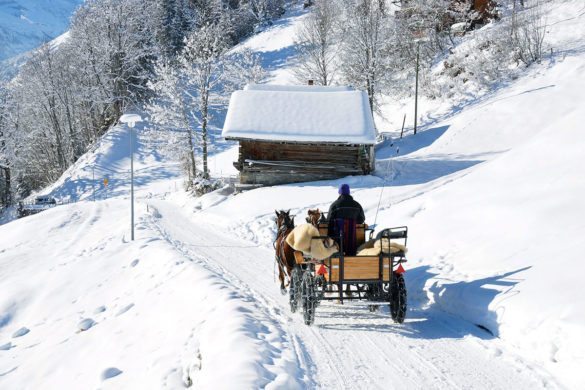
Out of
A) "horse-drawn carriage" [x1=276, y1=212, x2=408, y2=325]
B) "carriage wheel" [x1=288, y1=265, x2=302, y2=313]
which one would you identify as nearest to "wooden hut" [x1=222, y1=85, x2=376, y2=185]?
"carriage wheel" [x1=288, y1=265, x2=302, y2=313]

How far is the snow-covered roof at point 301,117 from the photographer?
2655cm

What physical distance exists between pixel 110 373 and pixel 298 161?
20.7 meters

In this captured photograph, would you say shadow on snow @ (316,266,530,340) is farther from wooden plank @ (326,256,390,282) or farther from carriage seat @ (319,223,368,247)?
carriage seat @ (319,223,368,247)

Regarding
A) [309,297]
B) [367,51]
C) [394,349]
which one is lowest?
[394,349]

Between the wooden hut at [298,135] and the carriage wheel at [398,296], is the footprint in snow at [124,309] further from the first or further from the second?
the wooden hut at [298,135]

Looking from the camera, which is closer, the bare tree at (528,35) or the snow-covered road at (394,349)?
the snow-covered road at (394,349)

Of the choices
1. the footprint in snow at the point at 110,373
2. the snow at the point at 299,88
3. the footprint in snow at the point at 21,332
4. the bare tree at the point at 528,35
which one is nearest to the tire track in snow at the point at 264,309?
the footprint in snow at the point at 110,373

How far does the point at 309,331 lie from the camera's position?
7.77 m

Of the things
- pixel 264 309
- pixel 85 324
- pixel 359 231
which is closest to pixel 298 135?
pixel 85 324

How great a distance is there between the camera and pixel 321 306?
9188mm

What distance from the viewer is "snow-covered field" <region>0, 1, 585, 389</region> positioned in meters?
6.27

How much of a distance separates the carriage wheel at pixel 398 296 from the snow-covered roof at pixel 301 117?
61.2 feet

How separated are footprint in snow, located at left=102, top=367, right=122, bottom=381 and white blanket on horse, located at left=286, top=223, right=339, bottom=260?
3.42m

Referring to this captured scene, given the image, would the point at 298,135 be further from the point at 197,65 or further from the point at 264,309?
the point at 264,309
